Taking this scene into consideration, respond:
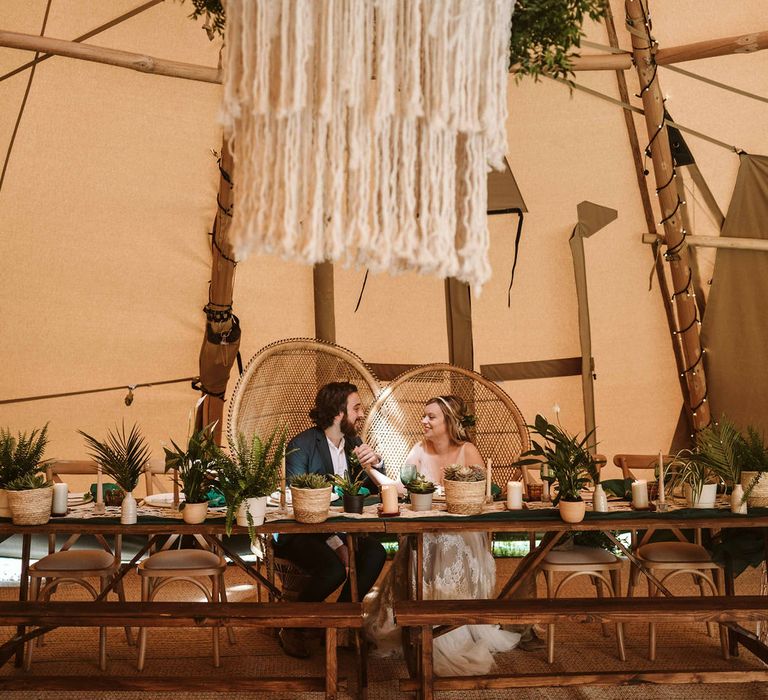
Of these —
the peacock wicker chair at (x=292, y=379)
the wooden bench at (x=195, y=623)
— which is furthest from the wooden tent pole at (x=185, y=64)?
the wooden bench at (x=195, y=623)

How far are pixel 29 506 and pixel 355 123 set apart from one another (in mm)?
1859

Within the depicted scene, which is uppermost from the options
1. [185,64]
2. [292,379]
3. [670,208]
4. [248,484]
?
[185,64]

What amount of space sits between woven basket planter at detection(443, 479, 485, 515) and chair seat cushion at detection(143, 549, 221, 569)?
94cm

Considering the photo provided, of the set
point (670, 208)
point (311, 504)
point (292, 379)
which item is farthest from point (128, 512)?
point (670, 208)

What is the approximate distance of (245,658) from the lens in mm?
2895

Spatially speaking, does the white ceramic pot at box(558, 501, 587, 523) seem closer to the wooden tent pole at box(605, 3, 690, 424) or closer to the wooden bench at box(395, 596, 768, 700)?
the wooden bench at box(395, 596, 768, 700)

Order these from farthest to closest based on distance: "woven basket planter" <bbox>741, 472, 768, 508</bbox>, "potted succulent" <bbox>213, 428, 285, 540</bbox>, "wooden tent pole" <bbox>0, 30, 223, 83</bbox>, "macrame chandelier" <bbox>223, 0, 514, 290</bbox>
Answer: "wooden tent pole" <bbox>0, 30, 223, 83</bbox>
"woven basket planter" <bbox>741, 472, 768, 508</bbox>
"potted succulent" <bbox>213, 428, 285, 540</bbox>
"macrame chandelier" <bbox>223, 0, 514, 290</bbox>

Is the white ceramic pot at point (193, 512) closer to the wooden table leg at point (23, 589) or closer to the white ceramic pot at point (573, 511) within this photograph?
the wooden table leg at point (23, 589)

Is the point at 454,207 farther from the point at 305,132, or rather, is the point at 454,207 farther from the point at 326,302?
the point at 326,302

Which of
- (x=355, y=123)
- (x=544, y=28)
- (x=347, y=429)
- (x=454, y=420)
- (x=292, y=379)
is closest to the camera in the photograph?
(x=355, y=123)

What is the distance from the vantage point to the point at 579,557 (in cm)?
284

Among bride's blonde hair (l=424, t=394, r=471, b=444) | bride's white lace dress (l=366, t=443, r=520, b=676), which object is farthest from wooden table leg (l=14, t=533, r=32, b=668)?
bride's blonde hair (l=424, t=394, r=471, b=444)

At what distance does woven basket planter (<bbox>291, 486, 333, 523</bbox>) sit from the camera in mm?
2514

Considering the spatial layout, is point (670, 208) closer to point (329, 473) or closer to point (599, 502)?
point (599, 502)
